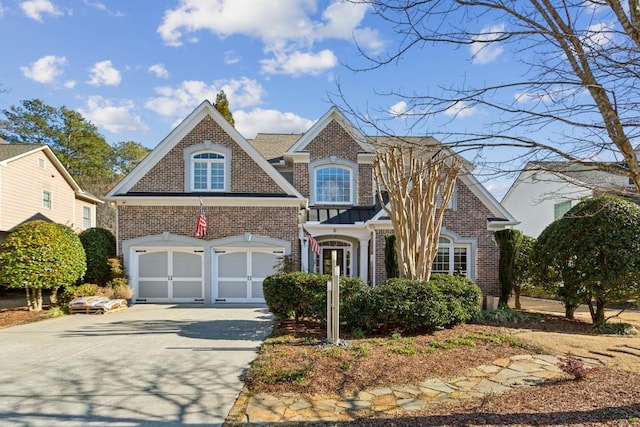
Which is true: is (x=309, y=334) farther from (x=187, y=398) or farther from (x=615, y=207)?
(x=615, y=207)

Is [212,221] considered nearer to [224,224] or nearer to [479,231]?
[224,224]

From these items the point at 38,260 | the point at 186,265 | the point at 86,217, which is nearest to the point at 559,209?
the point at 186,265

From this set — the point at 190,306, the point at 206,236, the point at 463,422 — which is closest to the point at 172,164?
the point at 206,236

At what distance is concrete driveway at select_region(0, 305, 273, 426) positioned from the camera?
4793 mm

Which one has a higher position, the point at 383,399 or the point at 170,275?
the point at 170,275

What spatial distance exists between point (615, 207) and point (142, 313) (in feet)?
44.7

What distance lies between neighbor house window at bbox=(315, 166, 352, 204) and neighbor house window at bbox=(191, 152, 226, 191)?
4190 millimetres

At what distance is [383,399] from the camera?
5.12 metres

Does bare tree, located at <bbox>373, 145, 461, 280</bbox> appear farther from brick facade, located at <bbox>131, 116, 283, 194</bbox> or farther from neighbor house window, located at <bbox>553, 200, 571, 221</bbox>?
neighbor house window, located at <bbox>553, 200, 571, 221</bbox>

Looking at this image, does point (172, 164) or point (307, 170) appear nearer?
point (172, 164)

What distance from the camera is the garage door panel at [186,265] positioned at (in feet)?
48.1

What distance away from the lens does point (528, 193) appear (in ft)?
86.2

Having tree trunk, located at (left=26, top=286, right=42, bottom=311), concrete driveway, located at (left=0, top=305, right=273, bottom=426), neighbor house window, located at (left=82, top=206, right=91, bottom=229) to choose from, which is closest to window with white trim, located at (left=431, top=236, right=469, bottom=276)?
concrete driveway, located at (left=0, top=305, right=273, bottom=426)

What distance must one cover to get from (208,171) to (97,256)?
4984mm
